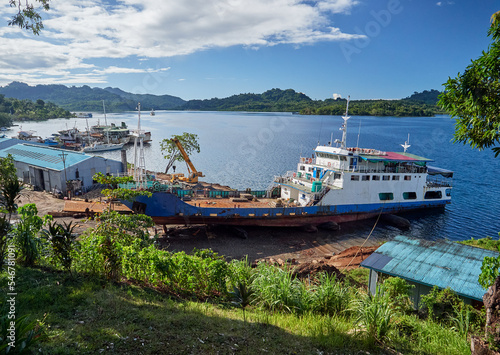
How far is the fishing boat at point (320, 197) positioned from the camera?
21.3 m

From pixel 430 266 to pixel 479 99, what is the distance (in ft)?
23.4

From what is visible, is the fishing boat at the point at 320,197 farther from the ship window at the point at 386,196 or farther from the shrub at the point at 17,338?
the shrub at the point at 17,338

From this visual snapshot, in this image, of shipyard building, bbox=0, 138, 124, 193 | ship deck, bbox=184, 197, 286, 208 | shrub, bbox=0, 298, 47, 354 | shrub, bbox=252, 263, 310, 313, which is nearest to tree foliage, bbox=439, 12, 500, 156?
shrub, bbox=252, 263, 310, 313

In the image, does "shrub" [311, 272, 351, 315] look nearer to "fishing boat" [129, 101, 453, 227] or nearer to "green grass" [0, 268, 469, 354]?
"green grass" [0, 268, 469, 354]

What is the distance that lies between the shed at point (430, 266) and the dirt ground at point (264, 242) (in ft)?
15.0

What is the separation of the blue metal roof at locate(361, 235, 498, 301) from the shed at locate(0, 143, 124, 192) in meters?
27.0

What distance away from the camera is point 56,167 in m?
27.5

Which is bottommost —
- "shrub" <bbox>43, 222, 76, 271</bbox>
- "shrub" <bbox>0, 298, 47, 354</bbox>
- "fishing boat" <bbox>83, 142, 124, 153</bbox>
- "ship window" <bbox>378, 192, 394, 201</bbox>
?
"fishing boat" <bbox>83, 142, 124, 153</bbox>

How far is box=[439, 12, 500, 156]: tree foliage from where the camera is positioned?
6031 millimetres

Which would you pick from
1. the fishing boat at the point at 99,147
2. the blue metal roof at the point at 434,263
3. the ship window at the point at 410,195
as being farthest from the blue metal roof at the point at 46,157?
the fishing boat at the point at 99,147

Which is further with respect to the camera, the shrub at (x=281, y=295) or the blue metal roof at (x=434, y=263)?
the blue metal roof at (x=434, y=263)

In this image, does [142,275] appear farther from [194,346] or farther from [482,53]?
[482,53]

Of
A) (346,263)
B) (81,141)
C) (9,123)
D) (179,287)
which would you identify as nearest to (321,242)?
(346,263)

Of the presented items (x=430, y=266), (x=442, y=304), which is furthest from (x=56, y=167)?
(x=442, y=304)
